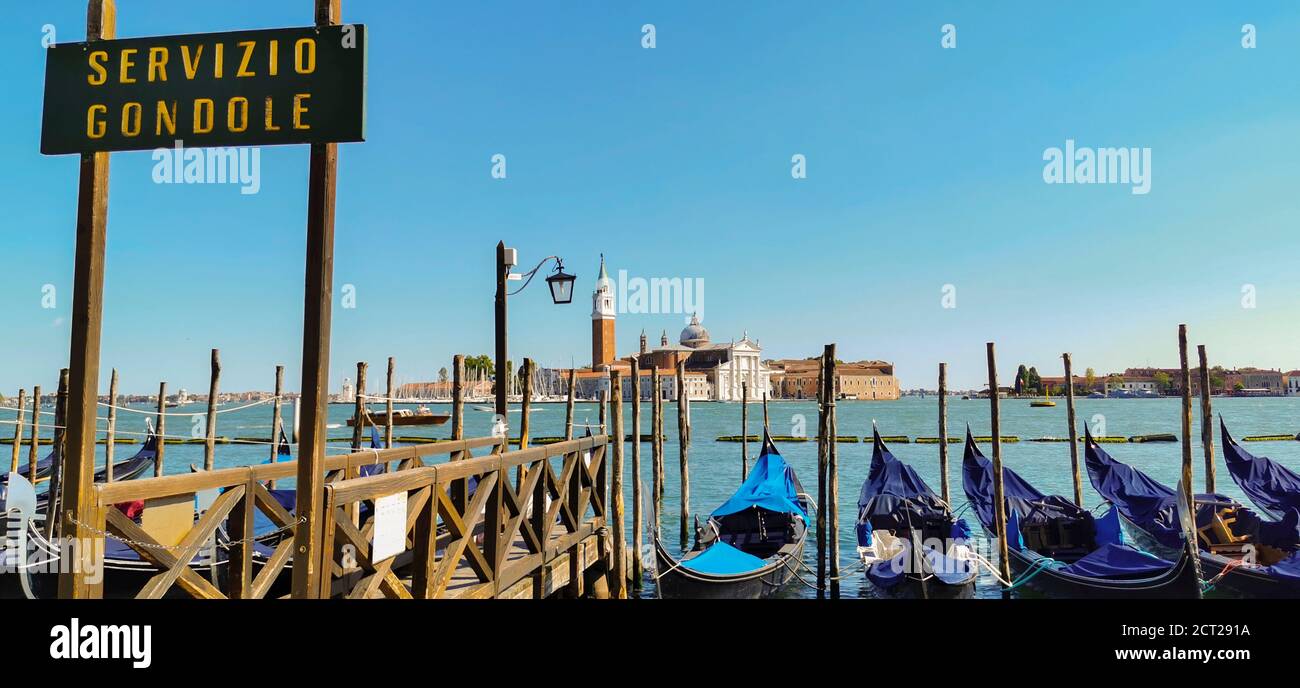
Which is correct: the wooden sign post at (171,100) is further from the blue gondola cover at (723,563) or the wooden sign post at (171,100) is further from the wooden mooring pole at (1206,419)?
the wooden mooring pole at (1206,419)

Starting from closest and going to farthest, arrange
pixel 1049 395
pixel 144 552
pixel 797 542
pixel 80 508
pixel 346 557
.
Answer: pixel 80 508
pixel 144 552
pixel 346 557
pixel 797 542
pixel 1049 395

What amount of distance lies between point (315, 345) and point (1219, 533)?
1288 centimetres

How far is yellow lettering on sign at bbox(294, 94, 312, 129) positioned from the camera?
362cm

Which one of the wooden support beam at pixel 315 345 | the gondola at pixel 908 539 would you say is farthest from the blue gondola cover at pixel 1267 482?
the wooden support beam at pixel 315 345

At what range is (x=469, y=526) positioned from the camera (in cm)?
525

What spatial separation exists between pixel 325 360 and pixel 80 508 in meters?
1.10

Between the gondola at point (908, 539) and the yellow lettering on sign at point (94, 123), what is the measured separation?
9695 millimetres

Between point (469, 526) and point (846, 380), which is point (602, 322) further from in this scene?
point (469, 526)

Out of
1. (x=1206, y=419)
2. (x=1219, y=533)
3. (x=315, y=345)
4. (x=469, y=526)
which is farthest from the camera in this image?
(x=1206, y=419)

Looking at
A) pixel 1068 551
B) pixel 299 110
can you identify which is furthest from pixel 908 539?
pixel 299 110

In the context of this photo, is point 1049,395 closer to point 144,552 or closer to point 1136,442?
point 1136,442

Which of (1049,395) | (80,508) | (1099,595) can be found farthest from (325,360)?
(1049,395)

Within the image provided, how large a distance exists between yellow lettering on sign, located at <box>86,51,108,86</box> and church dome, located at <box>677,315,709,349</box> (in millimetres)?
132797

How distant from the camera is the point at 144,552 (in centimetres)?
361
